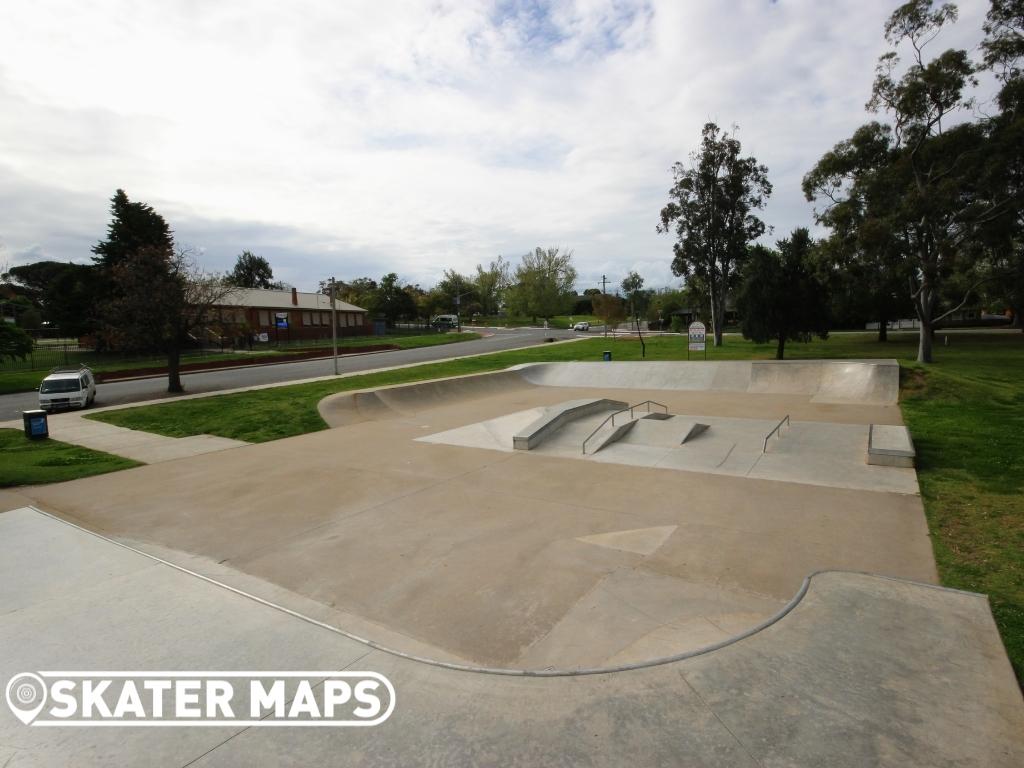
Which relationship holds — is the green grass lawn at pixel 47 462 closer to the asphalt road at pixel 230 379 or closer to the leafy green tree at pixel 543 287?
the asphalt road at pixel 230 379

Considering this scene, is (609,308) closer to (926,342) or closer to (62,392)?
(926,342)

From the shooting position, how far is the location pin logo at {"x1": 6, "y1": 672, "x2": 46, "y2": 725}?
3.52 metres

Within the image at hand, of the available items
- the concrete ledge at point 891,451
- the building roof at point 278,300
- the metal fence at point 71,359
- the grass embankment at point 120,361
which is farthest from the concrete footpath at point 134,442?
the building roof at point 278,300

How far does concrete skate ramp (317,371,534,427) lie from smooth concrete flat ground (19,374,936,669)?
491 cm

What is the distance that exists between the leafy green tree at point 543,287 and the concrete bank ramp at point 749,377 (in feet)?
214

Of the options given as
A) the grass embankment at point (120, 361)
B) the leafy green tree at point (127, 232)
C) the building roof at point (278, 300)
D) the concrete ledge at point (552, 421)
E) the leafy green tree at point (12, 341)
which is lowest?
the concrete ledge at point (552, 421)

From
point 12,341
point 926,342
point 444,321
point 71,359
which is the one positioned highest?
point 444,321

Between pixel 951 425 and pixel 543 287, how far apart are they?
7997 cm

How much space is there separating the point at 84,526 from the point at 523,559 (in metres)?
6.79

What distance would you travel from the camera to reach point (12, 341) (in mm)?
28359

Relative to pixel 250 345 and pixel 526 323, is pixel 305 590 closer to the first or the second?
pixel 250 345

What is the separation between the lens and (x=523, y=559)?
20.2ft

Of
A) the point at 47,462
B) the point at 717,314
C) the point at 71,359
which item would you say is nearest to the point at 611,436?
the point at 47,462

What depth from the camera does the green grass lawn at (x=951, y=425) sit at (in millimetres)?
5645
